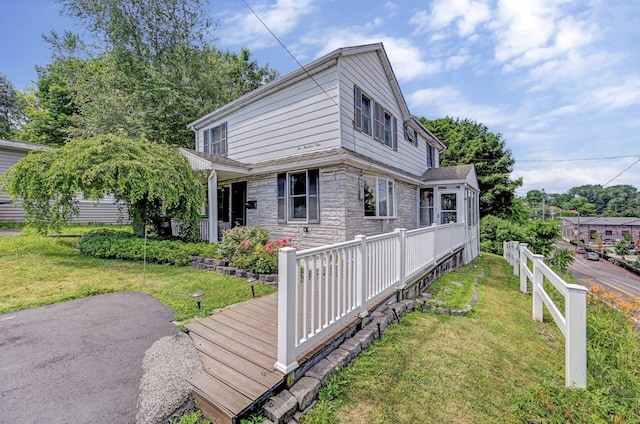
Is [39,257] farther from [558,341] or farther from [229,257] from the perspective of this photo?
[558,341]

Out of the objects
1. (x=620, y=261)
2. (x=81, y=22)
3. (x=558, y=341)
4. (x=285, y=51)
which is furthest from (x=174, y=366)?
(x=620, y=261)

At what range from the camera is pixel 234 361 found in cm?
250

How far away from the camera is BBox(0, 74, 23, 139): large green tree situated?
1983cm

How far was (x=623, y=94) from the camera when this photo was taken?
35.9 feet

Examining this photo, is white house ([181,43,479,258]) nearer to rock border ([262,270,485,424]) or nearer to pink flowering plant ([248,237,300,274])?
pink flowering plant ([248,237,300,274])

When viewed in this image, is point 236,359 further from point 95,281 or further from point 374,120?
point 374,120

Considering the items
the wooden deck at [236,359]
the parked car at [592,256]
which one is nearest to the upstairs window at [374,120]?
the wooden deck at [236,359]

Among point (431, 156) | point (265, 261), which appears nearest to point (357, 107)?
point (265, 261)

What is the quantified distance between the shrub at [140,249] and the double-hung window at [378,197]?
4479 millimetres

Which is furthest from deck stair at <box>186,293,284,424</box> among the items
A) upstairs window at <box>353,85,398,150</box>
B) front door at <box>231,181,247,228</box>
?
upstairs window at <box>353,85,398,150</box>

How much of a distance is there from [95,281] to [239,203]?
15.9ft

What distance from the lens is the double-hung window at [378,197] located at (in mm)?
7633

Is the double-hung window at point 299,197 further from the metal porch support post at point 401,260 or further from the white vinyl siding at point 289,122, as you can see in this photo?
the metal porch support post at point 401,260

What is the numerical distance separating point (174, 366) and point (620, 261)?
5570cm
